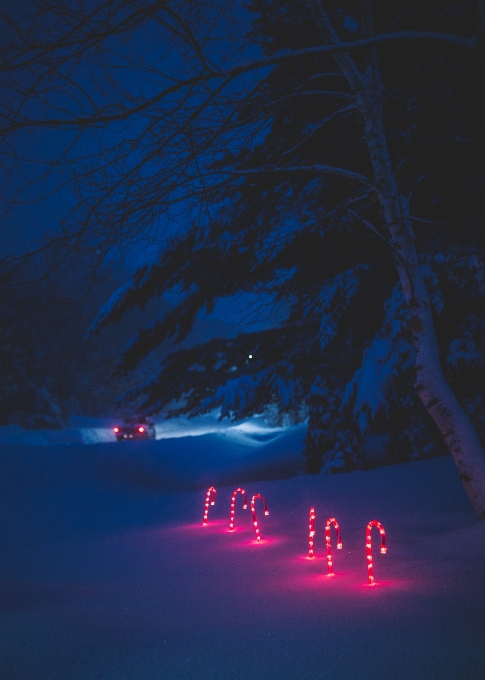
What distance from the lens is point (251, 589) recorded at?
18.0 feet

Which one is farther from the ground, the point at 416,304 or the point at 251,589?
the point at 416,304

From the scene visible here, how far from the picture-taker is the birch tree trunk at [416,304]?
254 inches

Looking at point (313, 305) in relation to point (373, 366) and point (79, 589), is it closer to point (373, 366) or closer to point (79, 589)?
point (373, 366)

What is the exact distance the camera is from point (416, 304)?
6.84 meters

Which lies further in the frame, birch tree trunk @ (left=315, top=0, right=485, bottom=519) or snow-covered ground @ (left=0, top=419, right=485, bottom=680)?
birch tree trunk @ (left=315, top=0, right=485, bottom=519)

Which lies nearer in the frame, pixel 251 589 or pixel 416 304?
pixel 251 589

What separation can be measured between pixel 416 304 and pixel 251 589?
3.44 metres

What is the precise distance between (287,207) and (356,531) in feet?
14.6

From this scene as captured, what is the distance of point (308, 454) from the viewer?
15883mm

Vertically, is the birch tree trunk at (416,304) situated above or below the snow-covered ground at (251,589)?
above

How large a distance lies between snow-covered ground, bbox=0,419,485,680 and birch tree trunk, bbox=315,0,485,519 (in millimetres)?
708

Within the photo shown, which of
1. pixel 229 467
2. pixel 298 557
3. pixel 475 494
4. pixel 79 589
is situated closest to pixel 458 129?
pixel 475 494

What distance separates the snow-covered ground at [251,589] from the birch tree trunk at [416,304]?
708 millimetres

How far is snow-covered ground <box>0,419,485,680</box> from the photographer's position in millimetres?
3713
